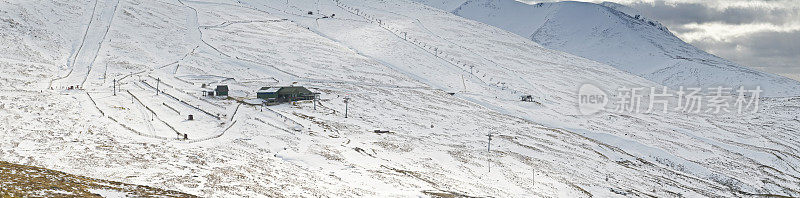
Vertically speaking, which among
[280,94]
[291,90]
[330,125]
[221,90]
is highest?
[291,90]

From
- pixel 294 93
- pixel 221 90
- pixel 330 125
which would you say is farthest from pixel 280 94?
pixel 330 125

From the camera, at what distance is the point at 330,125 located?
5003cm

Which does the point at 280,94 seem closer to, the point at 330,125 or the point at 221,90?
the point at 221,90

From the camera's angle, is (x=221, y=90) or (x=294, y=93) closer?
(x=221, y=90)

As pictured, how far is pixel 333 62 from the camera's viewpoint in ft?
319

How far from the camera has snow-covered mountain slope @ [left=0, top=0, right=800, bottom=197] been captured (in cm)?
2928

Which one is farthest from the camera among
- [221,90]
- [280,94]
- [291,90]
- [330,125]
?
[291,90]

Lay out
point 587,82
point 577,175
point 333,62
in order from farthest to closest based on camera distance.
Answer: point 587,82, point 333,62, point 577,175

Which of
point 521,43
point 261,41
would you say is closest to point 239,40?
point 261,41

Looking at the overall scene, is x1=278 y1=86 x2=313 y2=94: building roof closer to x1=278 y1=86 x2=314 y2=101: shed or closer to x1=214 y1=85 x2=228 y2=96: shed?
x1=278 y1=86 x2=314 y2=101: shed

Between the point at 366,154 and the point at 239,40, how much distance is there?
7619 cm

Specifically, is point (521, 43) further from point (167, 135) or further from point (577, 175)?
point (167, 135)

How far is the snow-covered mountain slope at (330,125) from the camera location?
96.1ft

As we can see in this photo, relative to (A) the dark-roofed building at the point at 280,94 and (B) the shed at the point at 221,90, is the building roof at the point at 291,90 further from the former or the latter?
(B) the shed at the point at 221,90
